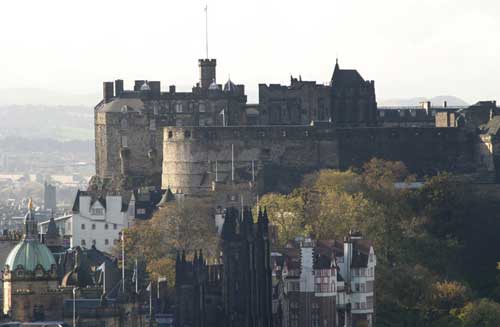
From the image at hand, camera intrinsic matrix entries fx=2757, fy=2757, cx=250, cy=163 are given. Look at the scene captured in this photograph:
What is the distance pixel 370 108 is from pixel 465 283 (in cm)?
3520

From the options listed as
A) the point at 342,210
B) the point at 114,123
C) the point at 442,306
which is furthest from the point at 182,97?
the point at 442,306

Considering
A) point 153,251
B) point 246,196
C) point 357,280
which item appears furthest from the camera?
point 246,196

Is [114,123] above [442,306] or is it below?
above

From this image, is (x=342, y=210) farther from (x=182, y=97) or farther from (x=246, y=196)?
(x=182, y=97)

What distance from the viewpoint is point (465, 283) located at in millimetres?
143750

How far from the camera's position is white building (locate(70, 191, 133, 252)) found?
527 ft

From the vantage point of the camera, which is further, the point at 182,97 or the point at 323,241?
the point at 182,97

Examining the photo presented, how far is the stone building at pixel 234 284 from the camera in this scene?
116 metres

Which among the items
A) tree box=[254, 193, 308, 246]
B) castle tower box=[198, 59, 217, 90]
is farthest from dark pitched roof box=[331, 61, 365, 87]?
tree box=[254, 193, 308, 246]

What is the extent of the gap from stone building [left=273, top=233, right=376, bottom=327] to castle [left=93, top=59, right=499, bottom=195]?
27.2 metres

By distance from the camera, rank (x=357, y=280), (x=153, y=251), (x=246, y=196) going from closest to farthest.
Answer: (x=357, y=280) < (x=153, y=251) < (x=246, y=196)

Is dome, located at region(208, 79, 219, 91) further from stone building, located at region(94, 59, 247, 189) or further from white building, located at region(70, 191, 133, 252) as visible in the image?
white building, located at region(70, 191, 133, 252)

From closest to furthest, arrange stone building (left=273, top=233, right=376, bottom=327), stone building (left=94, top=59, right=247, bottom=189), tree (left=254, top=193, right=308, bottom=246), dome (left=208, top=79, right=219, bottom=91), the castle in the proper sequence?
stone building (left=273, top=233, right=376, bottom=327) < tree (left=254, top=193, right=308, bottom=246) < the castle < stone building (left=94, top=59, right=247, bottom=189) < dome (left=208, top=79, right=219, bottom=91)

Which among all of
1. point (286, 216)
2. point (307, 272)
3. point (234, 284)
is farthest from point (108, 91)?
point (234, 284)
